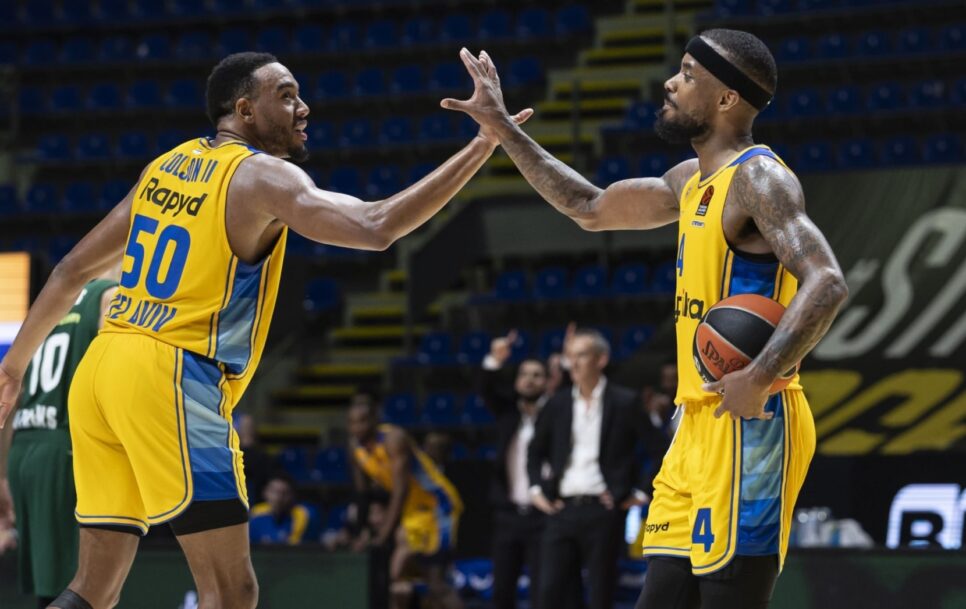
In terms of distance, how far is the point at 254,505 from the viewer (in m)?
11.8

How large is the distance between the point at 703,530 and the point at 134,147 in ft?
52.7

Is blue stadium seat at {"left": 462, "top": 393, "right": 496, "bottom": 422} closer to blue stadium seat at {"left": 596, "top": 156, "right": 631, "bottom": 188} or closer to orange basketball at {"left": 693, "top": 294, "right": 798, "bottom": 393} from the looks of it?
blue stadium seat at {"left": 596, "top": 156, "right": 631, "bottom": 188}

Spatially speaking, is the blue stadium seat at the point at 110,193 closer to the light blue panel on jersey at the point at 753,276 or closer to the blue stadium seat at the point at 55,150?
the blue stadium seat at the point at 55,150

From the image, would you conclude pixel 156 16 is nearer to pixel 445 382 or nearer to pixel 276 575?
pixel 445 382

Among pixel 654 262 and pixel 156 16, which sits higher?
pixel 156 16

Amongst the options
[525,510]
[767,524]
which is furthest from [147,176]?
[525,510]

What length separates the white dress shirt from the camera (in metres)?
8.80

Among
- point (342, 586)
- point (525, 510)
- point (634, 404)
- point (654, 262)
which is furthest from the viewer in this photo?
point (654, 262)

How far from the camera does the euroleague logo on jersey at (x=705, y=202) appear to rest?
4105 millimetres

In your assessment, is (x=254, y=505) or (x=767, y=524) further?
(x=254, y=505)

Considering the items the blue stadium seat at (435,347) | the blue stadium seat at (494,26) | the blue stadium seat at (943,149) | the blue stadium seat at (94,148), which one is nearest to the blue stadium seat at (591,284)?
the blue stadium seat at (435,347)

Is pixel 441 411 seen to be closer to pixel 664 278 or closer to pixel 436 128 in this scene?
pixel 664 278

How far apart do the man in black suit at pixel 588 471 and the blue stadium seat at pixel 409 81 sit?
964 centimetres

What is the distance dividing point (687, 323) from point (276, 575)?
15.5 feet
